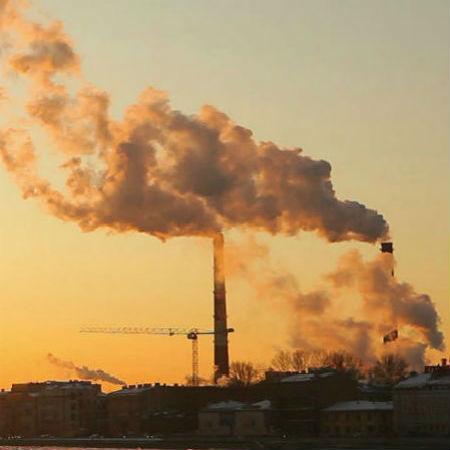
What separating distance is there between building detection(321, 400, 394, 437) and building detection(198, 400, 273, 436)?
25.3ft

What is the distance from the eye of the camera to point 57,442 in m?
181

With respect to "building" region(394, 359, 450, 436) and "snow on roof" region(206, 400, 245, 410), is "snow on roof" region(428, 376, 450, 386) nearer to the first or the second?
"building" region(394, 359, 450, 436)

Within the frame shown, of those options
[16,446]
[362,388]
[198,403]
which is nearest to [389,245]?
[362,388]

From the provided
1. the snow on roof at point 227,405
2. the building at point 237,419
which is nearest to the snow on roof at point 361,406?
the building at point 237,419

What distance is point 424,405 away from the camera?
504ft

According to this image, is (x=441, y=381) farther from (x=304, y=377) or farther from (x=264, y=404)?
(x=264, y=404)

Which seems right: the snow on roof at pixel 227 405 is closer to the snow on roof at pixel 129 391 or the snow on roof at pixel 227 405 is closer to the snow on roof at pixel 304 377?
the snow on roof at pixel 304 377

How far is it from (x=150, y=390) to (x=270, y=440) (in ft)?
126

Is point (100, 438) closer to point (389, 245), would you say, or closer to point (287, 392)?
point (287, 392)

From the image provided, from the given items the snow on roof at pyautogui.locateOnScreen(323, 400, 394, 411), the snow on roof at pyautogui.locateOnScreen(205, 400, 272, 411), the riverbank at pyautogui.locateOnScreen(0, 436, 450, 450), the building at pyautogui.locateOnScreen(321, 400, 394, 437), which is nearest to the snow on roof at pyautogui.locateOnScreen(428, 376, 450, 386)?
the building at pyautogui.locateOnScreen(321, 400, 394, 437)

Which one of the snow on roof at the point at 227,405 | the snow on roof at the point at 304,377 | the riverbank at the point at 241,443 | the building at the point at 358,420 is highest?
the snow on roof at the point at 304,377

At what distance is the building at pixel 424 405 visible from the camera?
15112 cm

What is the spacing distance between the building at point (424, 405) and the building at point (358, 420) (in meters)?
2.39

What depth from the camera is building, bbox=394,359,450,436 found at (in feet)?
496
